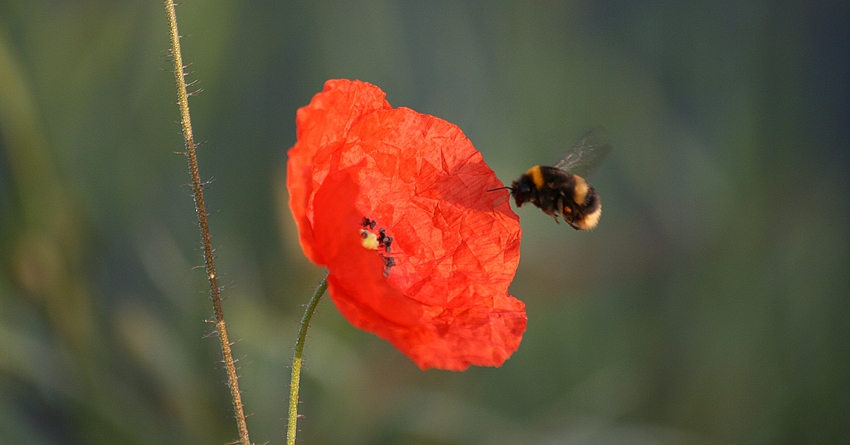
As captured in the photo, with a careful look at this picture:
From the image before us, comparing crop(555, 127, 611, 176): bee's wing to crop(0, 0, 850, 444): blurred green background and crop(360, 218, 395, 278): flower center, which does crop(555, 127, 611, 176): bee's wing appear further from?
crop(0, 0, 850, 444): blurred green background

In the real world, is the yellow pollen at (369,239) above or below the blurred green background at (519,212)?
below

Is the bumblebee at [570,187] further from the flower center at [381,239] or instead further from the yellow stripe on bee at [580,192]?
the flower center at [381,239]

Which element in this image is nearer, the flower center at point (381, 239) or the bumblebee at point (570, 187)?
the flower center at point (381, 239)

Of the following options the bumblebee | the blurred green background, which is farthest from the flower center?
the blurred green background

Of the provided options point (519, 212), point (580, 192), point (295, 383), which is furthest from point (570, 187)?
point (519, 212)

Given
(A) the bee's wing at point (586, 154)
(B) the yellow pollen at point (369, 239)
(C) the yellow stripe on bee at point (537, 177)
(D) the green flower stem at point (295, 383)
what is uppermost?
(A) the bee's wing at point (586, 154)

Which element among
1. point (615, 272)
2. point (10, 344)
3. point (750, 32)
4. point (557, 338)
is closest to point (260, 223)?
point (10, 344)

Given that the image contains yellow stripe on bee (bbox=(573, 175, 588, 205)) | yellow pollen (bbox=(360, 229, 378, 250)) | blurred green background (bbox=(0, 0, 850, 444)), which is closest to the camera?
yellow pollen (bbox=(360, 229, 378, 250))

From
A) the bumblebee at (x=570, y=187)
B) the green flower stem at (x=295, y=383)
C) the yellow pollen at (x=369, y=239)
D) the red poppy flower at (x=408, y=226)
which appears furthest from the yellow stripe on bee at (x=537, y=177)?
the green flower stem at (x=295, y=383)
